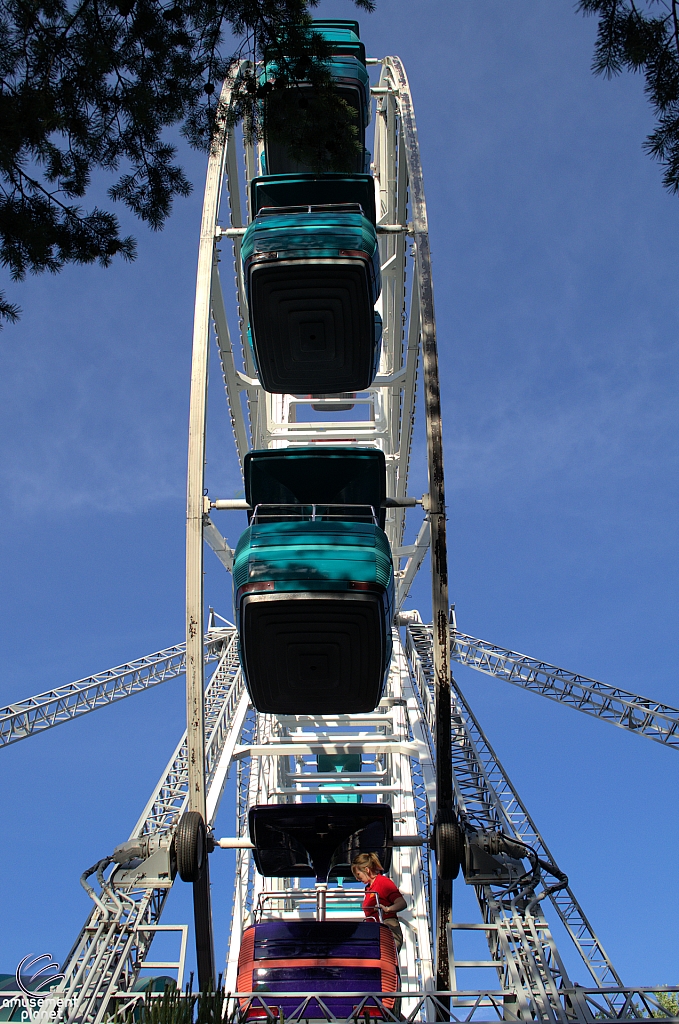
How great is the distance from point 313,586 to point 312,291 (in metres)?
4.29

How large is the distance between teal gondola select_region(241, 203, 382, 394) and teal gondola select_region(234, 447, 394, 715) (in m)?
1.90

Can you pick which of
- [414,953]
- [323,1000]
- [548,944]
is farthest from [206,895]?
[414,953]

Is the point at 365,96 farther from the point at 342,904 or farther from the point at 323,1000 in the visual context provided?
the point at 342,904

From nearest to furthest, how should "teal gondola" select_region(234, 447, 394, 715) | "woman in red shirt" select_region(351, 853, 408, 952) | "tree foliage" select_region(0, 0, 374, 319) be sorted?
"tree foliage" select_region(0, 0, 374, 319)
"woman in red shirt" select_region(351, 853, 408, 952)
"teal gondola" select_region(234, 447, 394, 715)

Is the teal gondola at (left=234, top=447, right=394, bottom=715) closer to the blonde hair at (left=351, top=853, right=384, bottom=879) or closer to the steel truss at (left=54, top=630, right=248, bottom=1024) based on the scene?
the blonde hair at (left=351, top=853, right=384, bottom=879)

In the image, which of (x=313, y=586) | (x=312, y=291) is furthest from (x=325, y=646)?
(x=312, y=291)

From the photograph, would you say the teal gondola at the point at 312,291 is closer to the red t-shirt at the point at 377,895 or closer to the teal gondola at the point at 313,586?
the teal gondola at the point at 313,586

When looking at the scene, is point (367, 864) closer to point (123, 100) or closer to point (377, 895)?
point (377, 895)

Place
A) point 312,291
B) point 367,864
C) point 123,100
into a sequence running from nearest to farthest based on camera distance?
point 123,100, point 367,864, point 312,291

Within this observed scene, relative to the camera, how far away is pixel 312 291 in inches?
482

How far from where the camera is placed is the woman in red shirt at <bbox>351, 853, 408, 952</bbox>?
9.88 m

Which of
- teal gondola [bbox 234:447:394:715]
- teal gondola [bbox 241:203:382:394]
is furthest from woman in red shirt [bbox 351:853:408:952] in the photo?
teal gondola [bbox 241:203:382:394]

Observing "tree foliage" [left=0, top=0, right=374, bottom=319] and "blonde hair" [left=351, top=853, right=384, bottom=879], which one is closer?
"tree foliage" [left=0, top=0, right=374, bottom=319]

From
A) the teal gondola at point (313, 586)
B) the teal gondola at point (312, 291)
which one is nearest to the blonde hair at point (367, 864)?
the teal gondola at point (313, 586)
